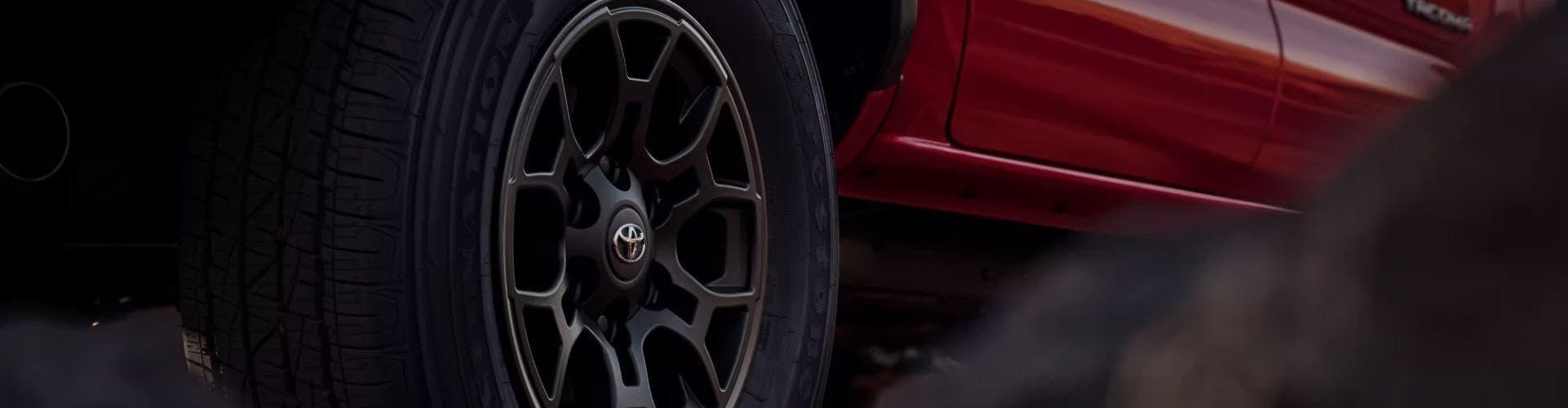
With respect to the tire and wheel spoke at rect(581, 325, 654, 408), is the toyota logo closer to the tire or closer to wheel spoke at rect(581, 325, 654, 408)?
wheel spoke at rect(581, 325, 654, 408)

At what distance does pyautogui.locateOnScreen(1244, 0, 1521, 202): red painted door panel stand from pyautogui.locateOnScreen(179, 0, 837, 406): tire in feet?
6.18

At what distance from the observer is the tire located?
1330 mm

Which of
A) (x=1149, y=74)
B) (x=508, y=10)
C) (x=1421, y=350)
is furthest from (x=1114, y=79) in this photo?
(x=508, y=10)

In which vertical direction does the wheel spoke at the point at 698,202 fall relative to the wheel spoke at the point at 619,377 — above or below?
above

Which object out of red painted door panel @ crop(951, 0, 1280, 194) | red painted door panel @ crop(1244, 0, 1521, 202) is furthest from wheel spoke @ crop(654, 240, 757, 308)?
red painted door panel @ crop(1244, 0, 1521, 202)

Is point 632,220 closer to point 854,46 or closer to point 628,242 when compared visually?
point 628,242

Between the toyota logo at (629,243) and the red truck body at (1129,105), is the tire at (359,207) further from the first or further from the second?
the red truck body at (1129,105)

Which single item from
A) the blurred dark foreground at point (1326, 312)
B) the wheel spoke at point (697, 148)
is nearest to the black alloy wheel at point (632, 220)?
the wheel spoke at point (697, 148)

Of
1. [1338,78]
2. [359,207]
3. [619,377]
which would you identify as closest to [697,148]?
[619,377]

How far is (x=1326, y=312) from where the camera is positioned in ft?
7.72

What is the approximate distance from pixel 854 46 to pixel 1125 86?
0.52 meters

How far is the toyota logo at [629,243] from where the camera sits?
1.64m

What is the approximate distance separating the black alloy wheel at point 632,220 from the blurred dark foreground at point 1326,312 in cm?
35

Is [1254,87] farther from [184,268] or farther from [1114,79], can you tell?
[184,268]
